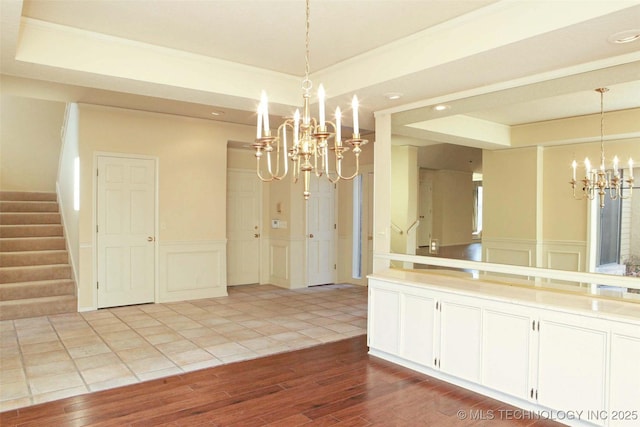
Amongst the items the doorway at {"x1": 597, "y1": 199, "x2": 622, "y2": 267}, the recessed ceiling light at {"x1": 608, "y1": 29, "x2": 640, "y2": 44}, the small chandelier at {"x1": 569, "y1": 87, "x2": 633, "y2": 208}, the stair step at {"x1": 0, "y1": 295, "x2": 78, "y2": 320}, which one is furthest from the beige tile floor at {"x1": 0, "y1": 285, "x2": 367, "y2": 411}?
the recessed ceiling light at {"x1": 608, "y1": 29, "x2": 640, "y2": 44}

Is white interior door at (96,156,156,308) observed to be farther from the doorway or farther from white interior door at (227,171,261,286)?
the doorway

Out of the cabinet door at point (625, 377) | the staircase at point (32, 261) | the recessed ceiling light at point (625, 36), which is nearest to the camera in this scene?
the cabinet door at point (625, 377)

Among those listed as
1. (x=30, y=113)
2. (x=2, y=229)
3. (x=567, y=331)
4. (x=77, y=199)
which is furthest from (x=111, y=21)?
(x=30, y=113)

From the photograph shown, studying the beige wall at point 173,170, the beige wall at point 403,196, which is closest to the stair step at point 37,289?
the beige wall at point 173,170

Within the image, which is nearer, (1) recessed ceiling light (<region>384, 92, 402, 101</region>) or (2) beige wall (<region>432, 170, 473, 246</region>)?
(2) beige wall (<region>432, 170, 473, 246</region>)

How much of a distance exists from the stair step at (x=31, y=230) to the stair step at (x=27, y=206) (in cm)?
76

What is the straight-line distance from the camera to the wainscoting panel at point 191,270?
648 centimetres

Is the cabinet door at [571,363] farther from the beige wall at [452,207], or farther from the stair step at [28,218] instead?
the stair step at [28,218]

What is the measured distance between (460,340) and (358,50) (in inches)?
105

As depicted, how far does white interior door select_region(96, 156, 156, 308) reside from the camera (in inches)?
236

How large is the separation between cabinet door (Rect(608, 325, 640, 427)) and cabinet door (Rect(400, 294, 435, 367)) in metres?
1.33

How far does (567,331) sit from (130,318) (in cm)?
491

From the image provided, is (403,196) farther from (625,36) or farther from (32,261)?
(32,261)

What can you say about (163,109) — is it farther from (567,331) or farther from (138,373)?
(567,331)
